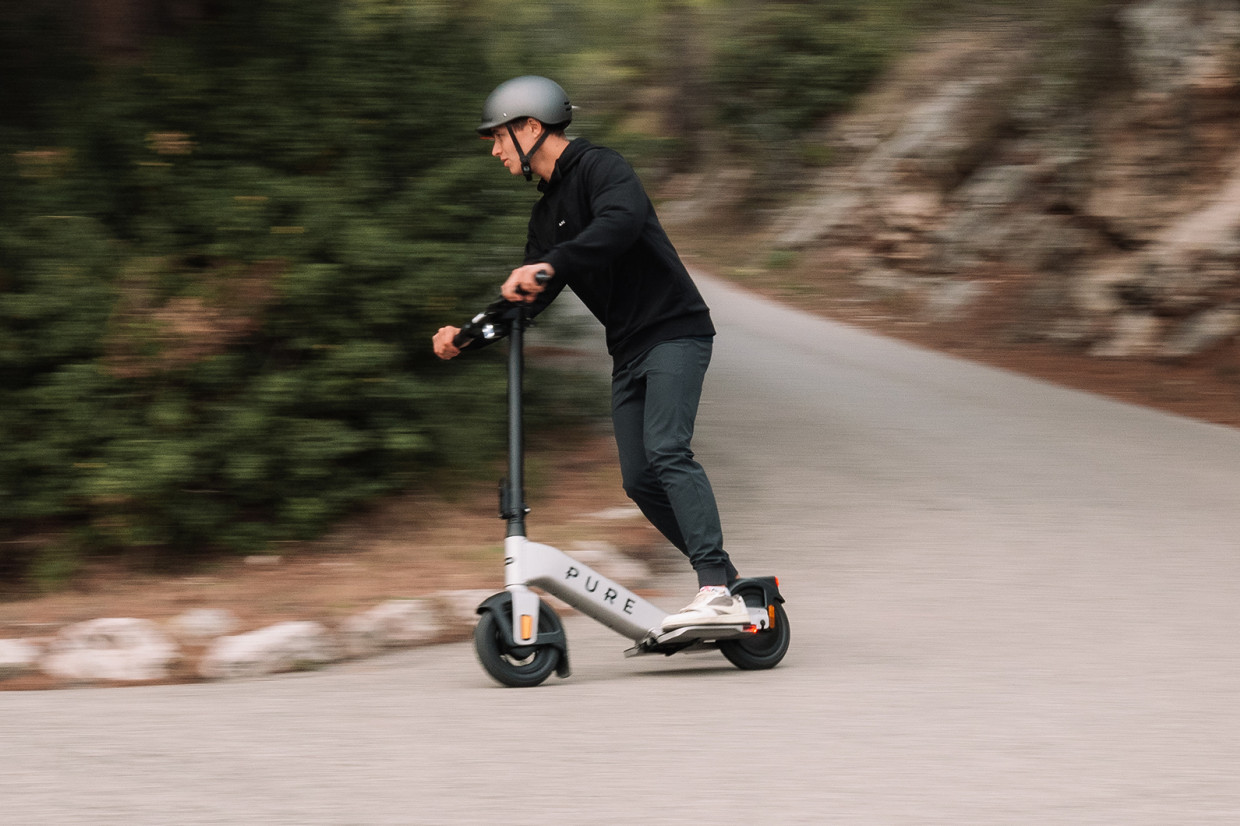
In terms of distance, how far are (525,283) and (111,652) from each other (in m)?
2.41

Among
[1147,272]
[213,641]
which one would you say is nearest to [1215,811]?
[213,641]

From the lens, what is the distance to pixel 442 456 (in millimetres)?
7812

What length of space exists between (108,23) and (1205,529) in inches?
257

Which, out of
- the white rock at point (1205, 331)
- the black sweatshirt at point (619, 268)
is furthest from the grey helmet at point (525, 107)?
the white rock at point (1205, 331)

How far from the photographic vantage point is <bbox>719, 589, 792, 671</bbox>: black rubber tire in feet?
17.2

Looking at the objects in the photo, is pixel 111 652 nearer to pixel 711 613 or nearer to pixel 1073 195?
pixel 711 613

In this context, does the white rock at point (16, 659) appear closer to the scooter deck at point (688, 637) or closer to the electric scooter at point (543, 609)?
the electric scooter at point (543, 609)

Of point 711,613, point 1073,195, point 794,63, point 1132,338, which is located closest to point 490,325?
point 711,613

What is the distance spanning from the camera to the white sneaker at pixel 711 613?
16.4 feet

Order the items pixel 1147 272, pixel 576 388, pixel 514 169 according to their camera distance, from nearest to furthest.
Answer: pixel 514 169, pixel 576 388, pixel 1147 272

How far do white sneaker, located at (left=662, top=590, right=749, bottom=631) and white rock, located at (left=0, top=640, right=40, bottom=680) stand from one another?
8.64 feet

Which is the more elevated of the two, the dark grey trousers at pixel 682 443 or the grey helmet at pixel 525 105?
→ the grey helmet at pixel 525 105

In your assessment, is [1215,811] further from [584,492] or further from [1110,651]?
[584,492]

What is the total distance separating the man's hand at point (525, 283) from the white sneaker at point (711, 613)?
4.01 ft
